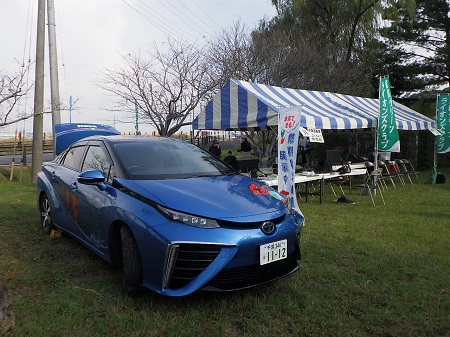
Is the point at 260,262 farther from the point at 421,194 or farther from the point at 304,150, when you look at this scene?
the point at 304,150

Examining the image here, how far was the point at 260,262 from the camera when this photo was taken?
8.89ft

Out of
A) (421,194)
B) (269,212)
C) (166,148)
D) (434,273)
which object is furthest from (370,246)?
(421,194)

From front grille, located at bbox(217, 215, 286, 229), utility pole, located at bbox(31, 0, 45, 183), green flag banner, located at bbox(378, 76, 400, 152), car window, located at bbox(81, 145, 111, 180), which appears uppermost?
utility pole, located at bbox(31, 0, 45, 183)

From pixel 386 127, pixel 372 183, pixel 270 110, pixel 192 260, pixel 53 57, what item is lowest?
pixel 192 260

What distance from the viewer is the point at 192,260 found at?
8.50 ft

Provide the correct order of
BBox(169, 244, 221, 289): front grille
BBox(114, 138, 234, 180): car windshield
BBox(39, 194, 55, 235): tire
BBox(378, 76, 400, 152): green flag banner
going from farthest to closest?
BBox(378, 76, 400, 152): green flag banner, BBox(39, 194, 55, 235): tire, BBox(114, 138, 234, 180): car windshield, BBox(169, 244, 221, 289): front grille

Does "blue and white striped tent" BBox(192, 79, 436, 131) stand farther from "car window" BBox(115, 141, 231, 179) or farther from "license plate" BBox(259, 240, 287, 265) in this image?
"license plate" BBox(259, 240, 287, 265)

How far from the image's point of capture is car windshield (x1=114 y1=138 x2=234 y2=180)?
3.37m

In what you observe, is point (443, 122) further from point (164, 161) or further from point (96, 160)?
point (96, 160)

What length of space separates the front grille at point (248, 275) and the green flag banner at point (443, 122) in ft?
31.0

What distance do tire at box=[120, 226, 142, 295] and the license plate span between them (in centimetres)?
92

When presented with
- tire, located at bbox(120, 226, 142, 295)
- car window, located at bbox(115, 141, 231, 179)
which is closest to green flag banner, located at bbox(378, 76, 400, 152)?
car window, located at bbox(115, 141, 231, 179)

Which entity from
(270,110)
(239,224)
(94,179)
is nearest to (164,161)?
(94,179)

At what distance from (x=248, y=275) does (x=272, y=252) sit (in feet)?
0.81
